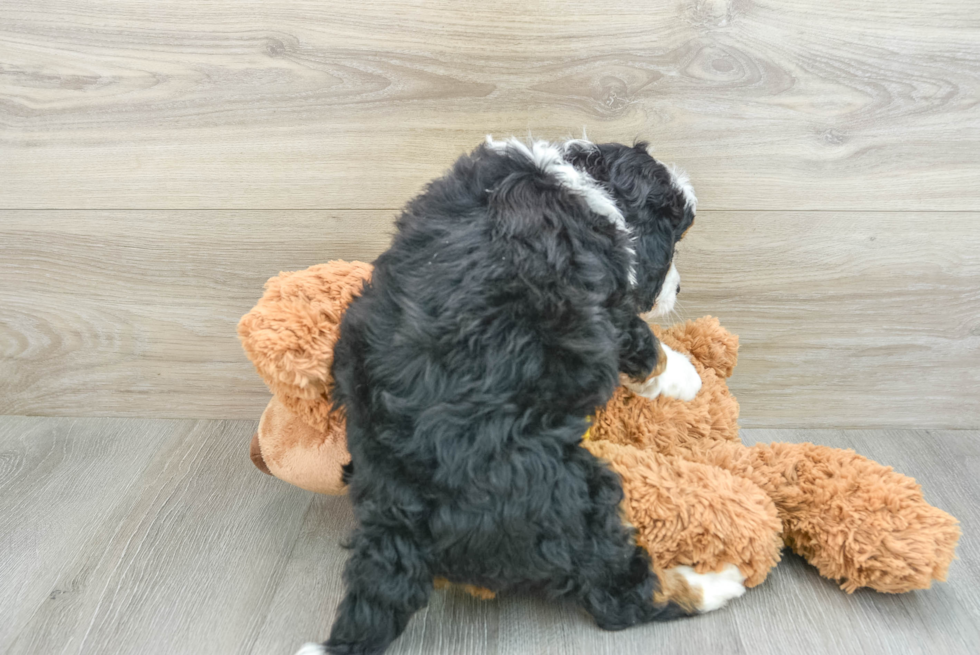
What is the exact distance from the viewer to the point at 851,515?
0.88 meters

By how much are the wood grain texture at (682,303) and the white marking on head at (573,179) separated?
1.29 feet

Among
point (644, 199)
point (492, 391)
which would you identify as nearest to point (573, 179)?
point (644, 199)

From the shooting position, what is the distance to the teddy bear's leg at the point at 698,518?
0.83 m

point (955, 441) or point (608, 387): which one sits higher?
point (608, 387)

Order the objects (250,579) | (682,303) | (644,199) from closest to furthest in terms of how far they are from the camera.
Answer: (644,199) → (250,579) → (682,303)

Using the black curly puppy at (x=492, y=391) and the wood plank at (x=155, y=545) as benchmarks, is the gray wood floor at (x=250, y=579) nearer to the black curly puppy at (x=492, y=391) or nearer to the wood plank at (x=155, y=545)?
the wood plank at (x=155, y=545)

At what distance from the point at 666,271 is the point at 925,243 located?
583mm

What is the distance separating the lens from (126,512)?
3.71ft

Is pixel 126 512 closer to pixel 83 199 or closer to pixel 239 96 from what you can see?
pixel 83 199

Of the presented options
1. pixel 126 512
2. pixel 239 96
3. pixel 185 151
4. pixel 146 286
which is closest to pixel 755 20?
pixel 239 96

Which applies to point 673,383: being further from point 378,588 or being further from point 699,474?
point 378,588

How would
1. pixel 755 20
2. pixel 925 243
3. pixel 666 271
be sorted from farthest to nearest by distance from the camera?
1. pixel 925 243
2. pixel 755 20
3. pixel 666 271

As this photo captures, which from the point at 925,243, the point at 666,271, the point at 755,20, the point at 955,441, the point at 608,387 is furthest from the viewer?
the point at 955,441

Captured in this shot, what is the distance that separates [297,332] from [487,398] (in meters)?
0.26
